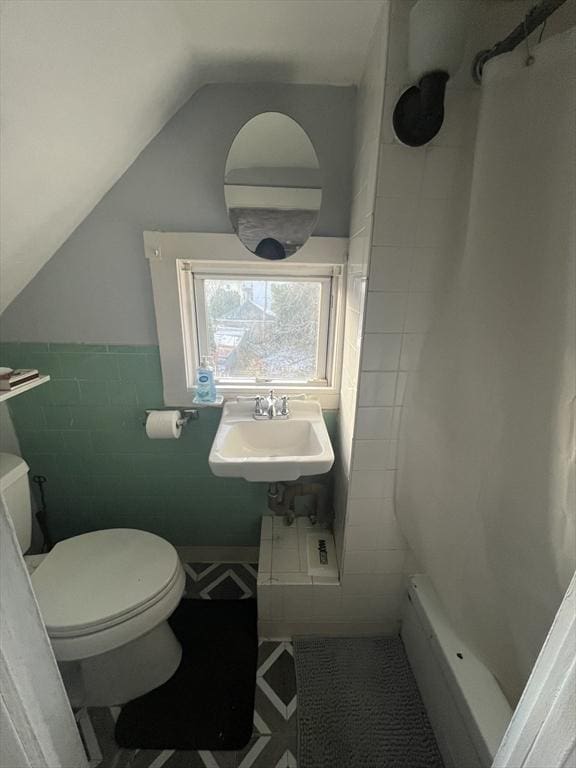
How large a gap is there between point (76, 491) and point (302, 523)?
106 centimetres

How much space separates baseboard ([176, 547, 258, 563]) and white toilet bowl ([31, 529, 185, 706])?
1.40ft

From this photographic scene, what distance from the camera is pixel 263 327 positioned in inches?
56.8

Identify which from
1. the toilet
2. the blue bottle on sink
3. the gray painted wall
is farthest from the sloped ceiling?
the toilet

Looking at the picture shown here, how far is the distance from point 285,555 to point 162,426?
733 mm

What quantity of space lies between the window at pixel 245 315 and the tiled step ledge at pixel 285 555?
598mm

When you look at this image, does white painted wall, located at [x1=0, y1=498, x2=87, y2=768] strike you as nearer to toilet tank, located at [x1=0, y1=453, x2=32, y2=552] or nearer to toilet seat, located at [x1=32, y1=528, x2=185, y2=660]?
toilet seat, located at [x1=32, y1=528, x2=185, y2=660]

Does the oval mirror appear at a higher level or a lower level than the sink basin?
higher

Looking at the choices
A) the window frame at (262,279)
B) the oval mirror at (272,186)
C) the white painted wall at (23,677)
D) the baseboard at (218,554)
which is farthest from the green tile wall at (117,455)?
A: the white painted wall at (23,677)

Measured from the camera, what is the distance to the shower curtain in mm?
569

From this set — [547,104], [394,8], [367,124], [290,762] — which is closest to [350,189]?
[367,124]

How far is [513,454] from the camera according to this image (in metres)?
0.69

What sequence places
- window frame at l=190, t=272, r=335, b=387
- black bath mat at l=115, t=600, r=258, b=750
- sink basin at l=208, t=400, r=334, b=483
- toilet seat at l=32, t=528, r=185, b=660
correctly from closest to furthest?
toilet seat at l=32, t=528, r=185, b=660 < black bath mat at l=115, t=600, r=258, b=750 < sink basin at l=208, t=400, r=334, b=483 < window frame at l=190, t=272, r=335, b=387

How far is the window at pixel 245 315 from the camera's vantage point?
1.25 m

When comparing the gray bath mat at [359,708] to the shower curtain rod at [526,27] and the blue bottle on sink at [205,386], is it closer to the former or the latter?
the blue bottle on sink at [205,386]
